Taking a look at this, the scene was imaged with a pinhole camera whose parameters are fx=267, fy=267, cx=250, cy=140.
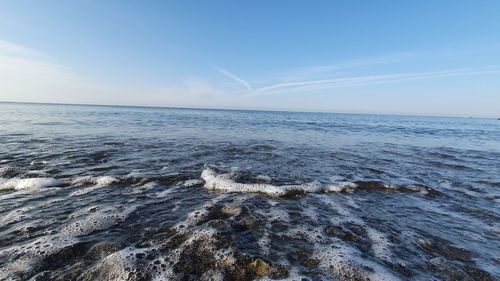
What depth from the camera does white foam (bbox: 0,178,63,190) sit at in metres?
6.57

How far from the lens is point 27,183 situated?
A: 6773mm

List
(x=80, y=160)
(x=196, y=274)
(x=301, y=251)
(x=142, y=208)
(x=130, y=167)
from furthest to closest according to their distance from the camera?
(x=80, y=160), (x=130, y=167), (x=142, y=208), (x=301, y=251), (x=196, y=274)

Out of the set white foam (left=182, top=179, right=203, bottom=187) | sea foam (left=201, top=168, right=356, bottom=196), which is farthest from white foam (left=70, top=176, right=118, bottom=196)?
sea foam (left=201, top=168, right=356, bottom=196)

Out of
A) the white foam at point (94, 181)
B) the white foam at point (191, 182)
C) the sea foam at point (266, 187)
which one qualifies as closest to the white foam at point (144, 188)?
the white foam at point (191, 182)

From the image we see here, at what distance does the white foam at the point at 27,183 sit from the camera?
21.6 feet

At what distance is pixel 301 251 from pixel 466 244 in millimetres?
2826

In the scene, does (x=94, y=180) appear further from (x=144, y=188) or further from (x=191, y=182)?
(x=191, y=182)

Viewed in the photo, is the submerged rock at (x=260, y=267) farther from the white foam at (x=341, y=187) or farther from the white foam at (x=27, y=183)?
the white foam at (x=27, y=183)

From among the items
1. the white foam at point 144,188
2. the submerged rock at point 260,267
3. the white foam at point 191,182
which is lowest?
the white foam at point 191,182

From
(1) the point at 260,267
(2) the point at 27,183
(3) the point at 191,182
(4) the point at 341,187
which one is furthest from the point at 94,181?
(4) the point at 341,187

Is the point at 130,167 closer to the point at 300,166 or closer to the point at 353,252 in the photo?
the point at 300,166

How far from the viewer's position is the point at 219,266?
3547mm

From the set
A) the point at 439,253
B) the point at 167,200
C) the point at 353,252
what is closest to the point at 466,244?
the point at 439,253

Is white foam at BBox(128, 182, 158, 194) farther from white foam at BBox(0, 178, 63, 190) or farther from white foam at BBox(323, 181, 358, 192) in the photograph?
white foam at BBox(323, 181, 358, 192)
